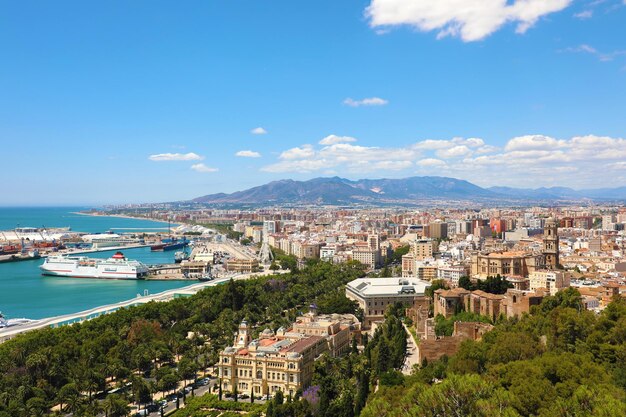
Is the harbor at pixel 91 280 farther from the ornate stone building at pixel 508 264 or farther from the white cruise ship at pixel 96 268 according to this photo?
the ornate stone building at pixel 508 264

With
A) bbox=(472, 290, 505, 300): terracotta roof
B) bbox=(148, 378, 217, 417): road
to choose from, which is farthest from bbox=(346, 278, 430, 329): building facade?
bbox=(148, 378, 217, 417): road

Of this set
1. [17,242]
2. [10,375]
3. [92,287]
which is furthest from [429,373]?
[17,242]

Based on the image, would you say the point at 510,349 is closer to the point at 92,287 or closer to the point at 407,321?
the point at 407,321

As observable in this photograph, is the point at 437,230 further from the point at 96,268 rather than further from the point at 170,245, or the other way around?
the point at 96,268

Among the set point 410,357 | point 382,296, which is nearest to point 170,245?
point 382,296

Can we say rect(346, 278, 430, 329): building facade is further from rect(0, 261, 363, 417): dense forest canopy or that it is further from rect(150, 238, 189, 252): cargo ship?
rect(150, 238, 189, 252): cargo ship

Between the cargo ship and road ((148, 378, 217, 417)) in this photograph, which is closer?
road ((148, 378, 217, 417))

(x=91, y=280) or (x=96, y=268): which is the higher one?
(x=96, y=268)

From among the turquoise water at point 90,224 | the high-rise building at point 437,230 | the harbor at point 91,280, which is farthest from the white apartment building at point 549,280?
the turquoise water at point 90,224

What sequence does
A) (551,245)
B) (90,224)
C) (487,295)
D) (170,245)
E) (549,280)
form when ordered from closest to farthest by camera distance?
(487,295), (549,280), (551,245), (170,245), (90,224)
